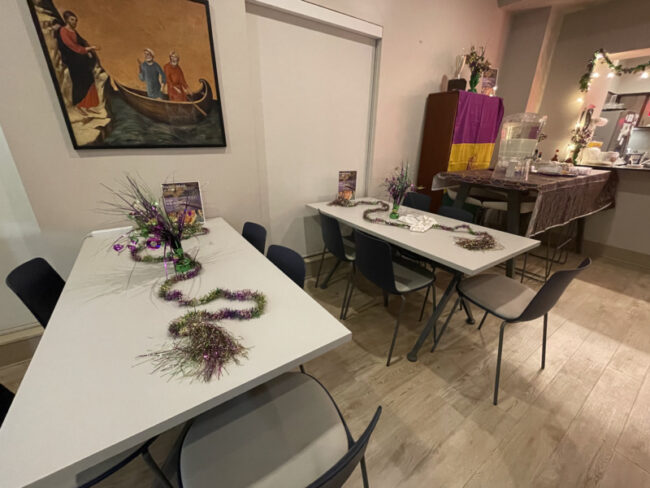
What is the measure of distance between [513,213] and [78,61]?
10.4ft

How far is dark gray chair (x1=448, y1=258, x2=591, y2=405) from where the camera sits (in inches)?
48.9

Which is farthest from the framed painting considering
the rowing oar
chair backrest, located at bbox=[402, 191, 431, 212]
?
chair backrest, located at bbox=[402, 191, 431, 212]

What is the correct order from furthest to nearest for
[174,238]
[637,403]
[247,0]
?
[247,0] → [637,403] → [174,238]

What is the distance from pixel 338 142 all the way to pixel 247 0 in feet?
4.12

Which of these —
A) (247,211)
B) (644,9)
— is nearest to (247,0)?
(247,211)

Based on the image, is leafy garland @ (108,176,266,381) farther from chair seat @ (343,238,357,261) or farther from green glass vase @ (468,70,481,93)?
green glass vase @ (468,70,481,93)

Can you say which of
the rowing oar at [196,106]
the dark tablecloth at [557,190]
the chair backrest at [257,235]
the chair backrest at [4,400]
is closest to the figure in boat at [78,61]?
the rowing oar at [196,106]

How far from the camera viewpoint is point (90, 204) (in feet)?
5.29

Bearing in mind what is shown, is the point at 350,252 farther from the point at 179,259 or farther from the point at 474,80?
the point at 474,80

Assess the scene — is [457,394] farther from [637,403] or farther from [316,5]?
[316,5]

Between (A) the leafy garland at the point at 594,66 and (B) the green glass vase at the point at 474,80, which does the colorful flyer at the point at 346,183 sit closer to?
(B) the green glass vase at the point at 474,80

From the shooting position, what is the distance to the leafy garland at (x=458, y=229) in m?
1.49

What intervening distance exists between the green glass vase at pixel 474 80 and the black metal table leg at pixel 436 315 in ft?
8.29

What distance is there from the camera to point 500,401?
145 cm
